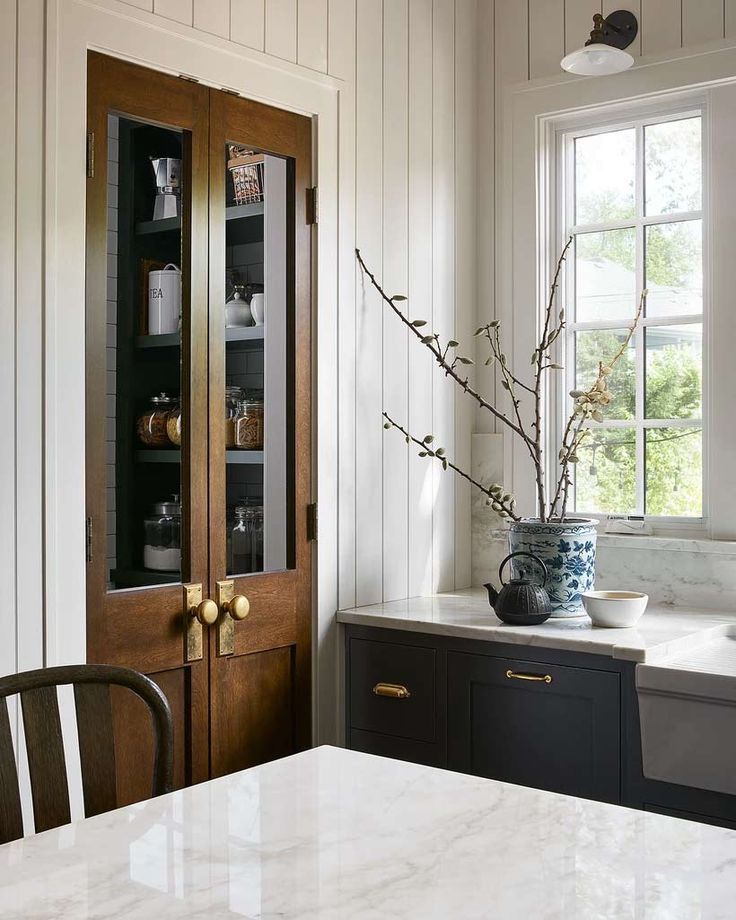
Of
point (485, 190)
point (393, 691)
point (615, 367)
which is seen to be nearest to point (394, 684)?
point (393, 691)

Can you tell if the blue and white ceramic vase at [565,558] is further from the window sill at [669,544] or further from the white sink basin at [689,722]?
the white sink basin at [689,722]

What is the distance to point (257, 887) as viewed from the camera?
1.06m

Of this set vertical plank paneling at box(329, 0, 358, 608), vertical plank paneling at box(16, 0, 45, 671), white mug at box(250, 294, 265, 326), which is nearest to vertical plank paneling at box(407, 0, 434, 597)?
vertical plank paneling at box(329, 0, 358, 608)

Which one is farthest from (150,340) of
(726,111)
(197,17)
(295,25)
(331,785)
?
(726,111)

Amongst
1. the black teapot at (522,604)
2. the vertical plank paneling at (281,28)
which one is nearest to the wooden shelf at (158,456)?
the black teapot at (522,604)

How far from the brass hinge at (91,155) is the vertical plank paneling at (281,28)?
2.05 ft

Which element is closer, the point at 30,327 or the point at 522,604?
the point at 30,327

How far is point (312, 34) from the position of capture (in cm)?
281

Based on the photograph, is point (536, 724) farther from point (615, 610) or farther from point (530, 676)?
point (615, 610)

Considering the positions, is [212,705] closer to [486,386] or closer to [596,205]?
[486,386]

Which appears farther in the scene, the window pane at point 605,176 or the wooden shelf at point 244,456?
the window pane at point 605,176

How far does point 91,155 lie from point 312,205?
69 cm

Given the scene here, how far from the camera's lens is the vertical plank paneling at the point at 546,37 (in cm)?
324

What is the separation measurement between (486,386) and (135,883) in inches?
98.2
